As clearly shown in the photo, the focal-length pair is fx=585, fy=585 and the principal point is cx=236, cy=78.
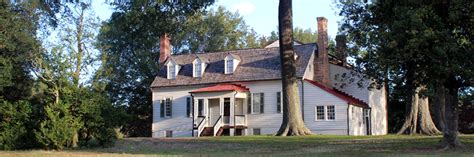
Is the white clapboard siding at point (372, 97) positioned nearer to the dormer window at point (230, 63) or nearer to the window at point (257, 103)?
the window at point (257, 103)

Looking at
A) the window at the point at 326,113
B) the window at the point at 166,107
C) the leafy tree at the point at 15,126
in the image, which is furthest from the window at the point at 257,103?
the leafy tree at the point at 15,126

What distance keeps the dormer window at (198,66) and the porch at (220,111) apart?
2744 millimetres

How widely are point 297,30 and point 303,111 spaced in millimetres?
37244

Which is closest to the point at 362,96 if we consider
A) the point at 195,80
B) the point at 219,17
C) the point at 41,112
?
the point at 195,80

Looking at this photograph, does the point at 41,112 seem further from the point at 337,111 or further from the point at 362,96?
the point at 362,96

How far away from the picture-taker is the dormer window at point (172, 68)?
47250 millimetres

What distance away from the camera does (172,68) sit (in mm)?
47469

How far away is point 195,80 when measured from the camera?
4578 cm

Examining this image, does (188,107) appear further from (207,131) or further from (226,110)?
(226,110)

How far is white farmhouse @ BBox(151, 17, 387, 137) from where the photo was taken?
40969 mm

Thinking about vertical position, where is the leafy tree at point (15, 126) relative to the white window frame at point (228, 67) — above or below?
below

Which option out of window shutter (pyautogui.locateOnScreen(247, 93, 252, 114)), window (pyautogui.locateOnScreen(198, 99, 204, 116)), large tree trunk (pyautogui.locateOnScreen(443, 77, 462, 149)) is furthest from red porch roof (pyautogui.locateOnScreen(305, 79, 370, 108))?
large tree trunk (pyautogui.locateOnScreen(443, 77, 462, 149))

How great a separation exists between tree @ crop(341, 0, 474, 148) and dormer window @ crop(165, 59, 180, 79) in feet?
94.5

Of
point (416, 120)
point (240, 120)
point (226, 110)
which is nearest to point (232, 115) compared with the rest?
point (240, 120)
